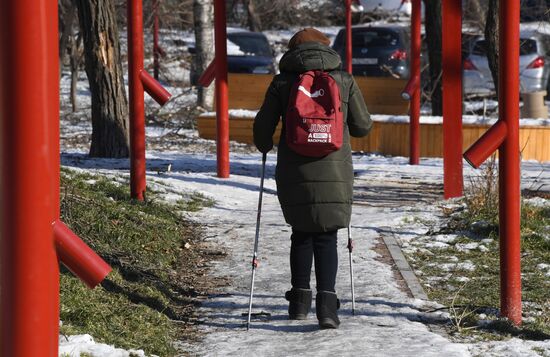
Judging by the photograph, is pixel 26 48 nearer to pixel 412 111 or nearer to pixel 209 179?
pixel 209 179

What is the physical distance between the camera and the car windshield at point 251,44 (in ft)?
84.5

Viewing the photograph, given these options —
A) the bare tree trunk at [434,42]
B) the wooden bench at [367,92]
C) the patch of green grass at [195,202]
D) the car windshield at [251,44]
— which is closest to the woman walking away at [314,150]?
the patch of green grass at [195,202]

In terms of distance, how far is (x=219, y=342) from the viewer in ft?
18.1

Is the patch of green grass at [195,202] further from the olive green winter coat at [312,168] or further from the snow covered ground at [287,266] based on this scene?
the olive green winter coat at [312,168]

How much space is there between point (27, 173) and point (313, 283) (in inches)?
156

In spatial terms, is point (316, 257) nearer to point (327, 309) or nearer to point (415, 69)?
point (327, 309)

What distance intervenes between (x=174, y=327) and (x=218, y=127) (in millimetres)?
5760

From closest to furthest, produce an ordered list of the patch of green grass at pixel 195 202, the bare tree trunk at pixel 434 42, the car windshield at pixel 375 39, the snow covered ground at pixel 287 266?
1. the snow covered ground at pixel 287 266
2. the patch of green grass at pixel 195 202
3. the bare tree trunk at pixel 434 42
4. the car windshield at pixel 375 39

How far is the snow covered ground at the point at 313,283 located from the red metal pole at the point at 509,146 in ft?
1.45

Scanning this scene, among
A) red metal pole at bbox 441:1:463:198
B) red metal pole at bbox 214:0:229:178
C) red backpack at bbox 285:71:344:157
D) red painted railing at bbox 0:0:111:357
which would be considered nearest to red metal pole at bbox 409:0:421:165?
red metal pole at bbox 214:0:229:178

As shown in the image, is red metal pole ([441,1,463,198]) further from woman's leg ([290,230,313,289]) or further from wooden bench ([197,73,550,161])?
woman's leg ([290,230,313,289])

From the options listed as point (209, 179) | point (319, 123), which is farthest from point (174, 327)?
point (209, 179)

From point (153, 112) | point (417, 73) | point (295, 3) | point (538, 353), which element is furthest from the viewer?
point (295, 3)

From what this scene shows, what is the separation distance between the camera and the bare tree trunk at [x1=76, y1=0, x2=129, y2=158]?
1204 centimetres
